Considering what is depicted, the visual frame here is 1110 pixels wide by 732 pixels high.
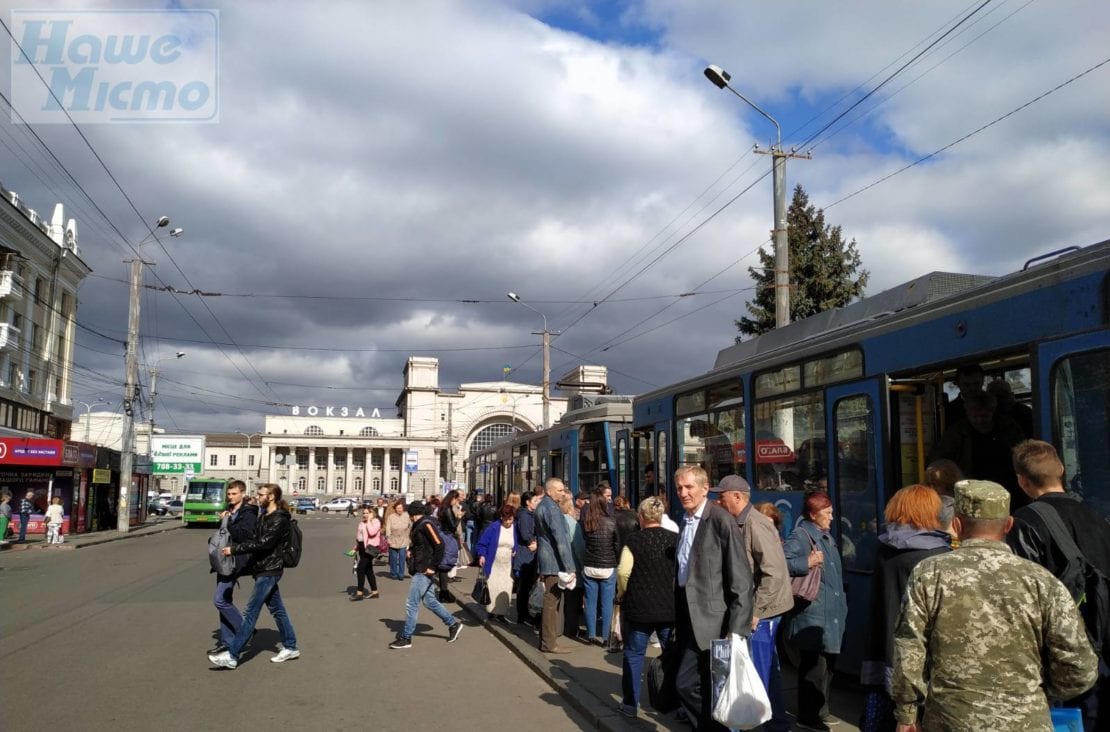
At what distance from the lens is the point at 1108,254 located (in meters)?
5.36

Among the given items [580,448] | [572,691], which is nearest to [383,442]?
[580,448]

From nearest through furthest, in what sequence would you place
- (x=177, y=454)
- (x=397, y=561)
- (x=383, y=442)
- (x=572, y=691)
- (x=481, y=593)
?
(x=572, y=691) → (x=481, y=593) → (x=397, y=561) → (x=177, y=454) → (x=383, y=442)

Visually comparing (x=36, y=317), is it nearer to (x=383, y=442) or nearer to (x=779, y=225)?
(x=779, y=225)

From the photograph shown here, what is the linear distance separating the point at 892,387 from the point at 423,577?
572 cm

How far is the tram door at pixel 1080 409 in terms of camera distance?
17.2ft

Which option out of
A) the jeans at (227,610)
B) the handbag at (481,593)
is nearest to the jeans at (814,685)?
the jeans at (227,610)

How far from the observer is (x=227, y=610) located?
8969 mm

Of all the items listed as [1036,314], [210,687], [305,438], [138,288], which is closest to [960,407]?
[1036,314]

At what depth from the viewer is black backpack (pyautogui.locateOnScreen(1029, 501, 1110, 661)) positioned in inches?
145

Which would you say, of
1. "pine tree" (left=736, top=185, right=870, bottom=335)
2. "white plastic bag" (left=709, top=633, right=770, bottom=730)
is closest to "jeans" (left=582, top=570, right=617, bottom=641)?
"white plastic bag" (left=709, top=633, right=770, bottom=730)

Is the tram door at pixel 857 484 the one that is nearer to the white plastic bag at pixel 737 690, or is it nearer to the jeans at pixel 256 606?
the white plastic bag at pixel 737 690

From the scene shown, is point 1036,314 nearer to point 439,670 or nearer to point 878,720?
point 878,720

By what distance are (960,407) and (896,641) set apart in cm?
439

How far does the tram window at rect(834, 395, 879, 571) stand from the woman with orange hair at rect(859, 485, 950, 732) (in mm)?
2719
